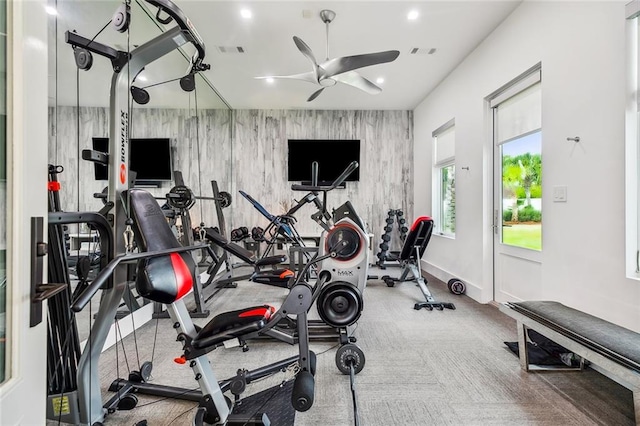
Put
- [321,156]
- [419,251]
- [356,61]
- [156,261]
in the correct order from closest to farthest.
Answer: [156,261], [356,61], [419,251], [321,156]

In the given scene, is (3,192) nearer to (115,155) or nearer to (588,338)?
(115,155)

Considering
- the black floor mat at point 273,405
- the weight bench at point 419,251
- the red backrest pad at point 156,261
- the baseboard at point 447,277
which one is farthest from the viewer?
the baseboard at point 447,277

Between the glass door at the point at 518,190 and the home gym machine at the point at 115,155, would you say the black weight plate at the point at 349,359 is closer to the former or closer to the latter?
the home gym machine at the point at 115,155

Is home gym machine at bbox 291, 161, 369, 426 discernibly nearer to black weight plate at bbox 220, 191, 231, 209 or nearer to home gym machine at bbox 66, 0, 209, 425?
home gym machine at bbox 66, 0, 209, 425

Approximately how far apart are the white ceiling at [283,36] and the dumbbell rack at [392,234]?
7.67 feet

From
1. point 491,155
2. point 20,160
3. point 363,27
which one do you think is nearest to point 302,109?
point 363,27

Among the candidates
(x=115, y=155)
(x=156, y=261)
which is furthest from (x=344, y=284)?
Answer: (x=115, y=155)

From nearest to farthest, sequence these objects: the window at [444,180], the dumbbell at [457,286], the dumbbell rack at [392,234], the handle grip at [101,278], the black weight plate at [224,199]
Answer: the handle grip at [101,278]
the dumbbell at [457,286]
the black weight plate at [224,199]
the window at [444,180]
the dumbbell rack at [392,234]

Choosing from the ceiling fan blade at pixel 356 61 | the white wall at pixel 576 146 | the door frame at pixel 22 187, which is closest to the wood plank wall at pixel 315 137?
the white wall at pixel 576 146

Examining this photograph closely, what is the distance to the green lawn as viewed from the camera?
9.60 feet

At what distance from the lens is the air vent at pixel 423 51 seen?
3676 mm

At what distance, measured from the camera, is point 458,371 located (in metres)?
2.05

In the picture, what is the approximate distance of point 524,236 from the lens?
312 centimetres

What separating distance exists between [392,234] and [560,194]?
3666mm
